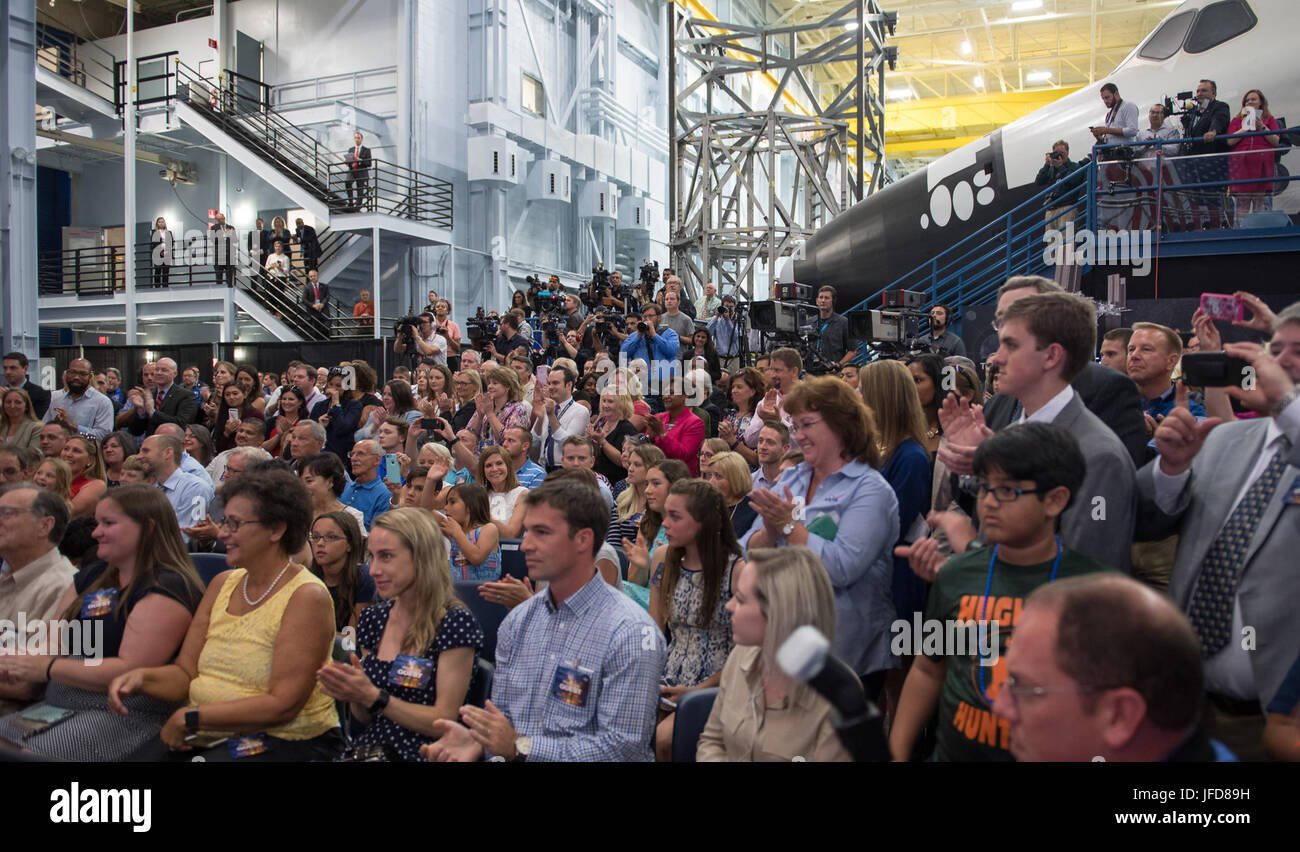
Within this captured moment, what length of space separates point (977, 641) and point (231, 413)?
723 cm

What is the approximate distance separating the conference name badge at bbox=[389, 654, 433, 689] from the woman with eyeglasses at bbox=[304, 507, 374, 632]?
125cm

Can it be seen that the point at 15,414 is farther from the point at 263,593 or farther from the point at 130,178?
the point at 130,178

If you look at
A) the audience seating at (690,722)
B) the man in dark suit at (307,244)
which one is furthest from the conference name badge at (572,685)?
the man in dark suit at (307,244)

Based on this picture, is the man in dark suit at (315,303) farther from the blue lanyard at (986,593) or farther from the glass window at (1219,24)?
the blue lanyard at (986,593)

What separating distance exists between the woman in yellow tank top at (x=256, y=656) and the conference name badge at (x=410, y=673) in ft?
1.08

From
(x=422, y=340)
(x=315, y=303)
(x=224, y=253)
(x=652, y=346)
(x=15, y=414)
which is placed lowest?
(x=15, y=414)

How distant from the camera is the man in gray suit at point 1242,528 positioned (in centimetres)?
206

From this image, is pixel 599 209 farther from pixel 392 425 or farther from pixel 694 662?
pixel 694 662

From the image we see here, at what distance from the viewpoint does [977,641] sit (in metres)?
2.12

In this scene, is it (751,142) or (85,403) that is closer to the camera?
(85,403)

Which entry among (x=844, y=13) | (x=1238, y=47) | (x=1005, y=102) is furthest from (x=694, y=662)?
(x=1005, y=102)

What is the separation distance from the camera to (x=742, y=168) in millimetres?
17125

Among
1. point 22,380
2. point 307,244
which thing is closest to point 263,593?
point 22,380
